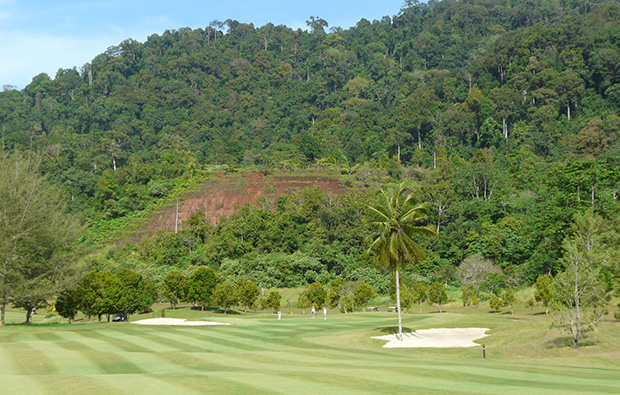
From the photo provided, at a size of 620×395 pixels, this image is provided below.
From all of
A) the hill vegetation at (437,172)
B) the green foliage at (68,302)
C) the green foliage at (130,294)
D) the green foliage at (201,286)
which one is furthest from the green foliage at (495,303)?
the green foliage at (68,302)

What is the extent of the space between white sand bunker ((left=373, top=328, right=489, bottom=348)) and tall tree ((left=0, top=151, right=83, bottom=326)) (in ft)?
111

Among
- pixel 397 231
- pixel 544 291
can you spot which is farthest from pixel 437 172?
pixel 397 231

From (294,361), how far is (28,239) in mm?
35386

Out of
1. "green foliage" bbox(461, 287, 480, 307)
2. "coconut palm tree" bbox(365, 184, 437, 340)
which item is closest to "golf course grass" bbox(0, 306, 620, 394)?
"coconut palm tree" bbox(365, 184, 437, 340)

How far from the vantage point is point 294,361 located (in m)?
30.0

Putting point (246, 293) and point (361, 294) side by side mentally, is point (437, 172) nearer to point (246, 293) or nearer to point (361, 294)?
point (361, 294)

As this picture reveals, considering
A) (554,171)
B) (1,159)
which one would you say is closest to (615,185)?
(554,171)

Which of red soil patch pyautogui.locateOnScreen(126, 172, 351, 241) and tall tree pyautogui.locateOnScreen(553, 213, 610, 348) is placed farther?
red soil patch pyautogui.locateOnScreen(126, 172, 351, 241)

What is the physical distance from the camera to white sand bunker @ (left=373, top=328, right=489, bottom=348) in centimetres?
3832

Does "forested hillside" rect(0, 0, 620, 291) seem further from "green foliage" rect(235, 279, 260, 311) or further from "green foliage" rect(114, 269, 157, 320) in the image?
"green foliage" rect(114, 269, 157, 320)

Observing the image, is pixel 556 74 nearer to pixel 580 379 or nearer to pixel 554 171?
pixel 554 171

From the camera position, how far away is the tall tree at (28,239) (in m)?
52.5

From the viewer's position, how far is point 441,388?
70.6 feet

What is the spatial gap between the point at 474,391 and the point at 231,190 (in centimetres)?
10136
